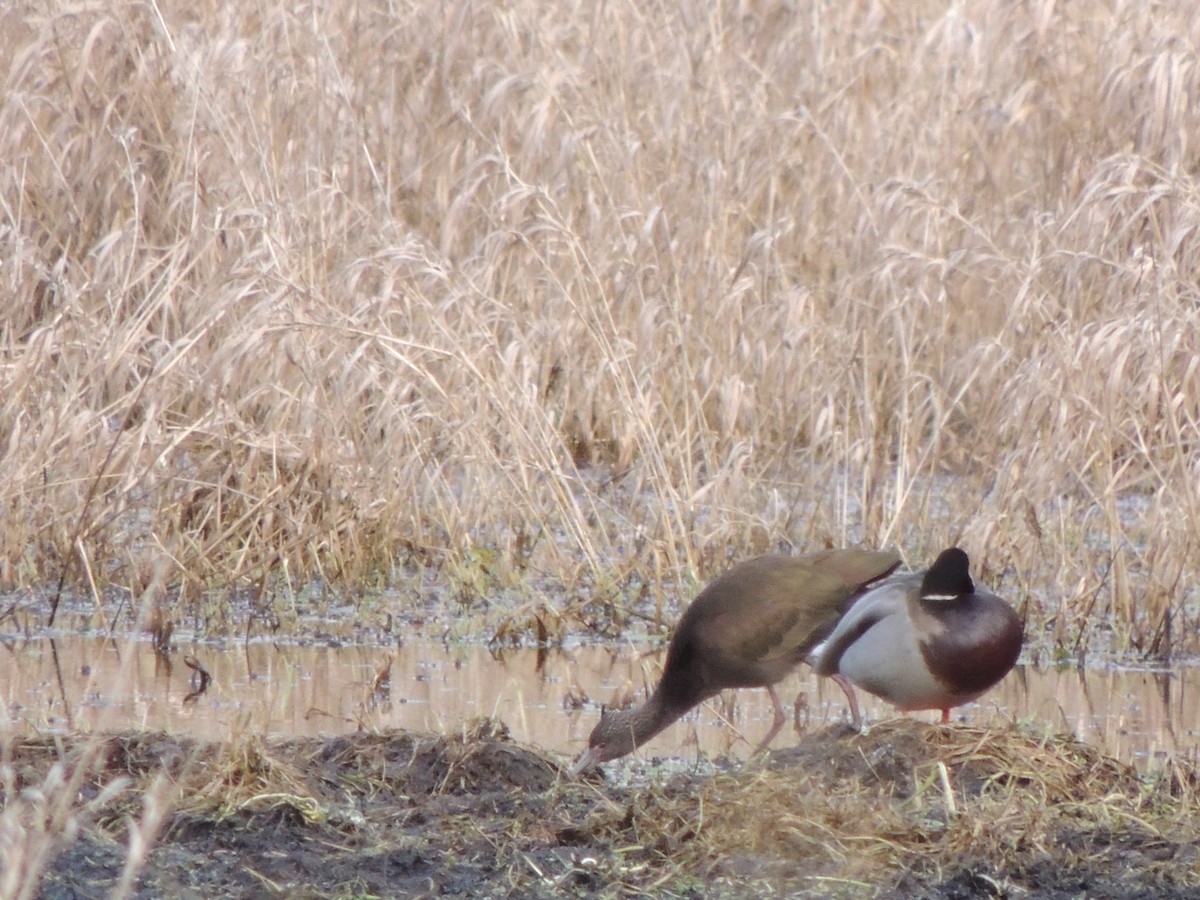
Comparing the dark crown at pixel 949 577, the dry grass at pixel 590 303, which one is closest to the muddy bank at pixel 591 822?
the dark crown at pixel 949 577

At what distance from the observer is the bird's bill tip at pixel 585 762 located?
4.16m

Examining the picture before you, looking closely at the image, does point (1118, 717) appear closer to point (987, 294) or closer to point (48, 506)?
point (987, 294)

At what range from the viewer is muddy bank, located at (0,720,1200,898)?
138 inches

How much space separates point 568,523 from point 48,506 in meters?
1.53

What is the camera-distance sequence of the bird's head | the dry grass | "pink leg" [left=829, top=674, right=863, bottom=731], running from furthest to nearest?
the dry grass → "pink leg" [left=829, top=674, right=863, bottom=731] → the bird's head

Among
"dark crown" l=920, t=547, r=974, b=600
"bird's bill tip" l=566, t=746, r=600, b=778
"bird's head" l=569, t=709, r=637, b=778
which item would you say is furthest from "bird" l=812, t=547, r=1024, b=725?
"bird's bill tip" l=566, t=746, r=600, b=778

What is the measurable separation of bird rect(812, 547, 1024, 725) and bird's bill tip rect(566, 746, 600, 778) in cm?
68

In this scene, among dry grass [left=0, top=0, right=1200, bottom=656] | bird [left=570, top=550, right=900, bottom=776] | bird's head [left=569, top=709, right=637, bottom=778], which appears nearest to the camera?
bird's head [left=569, top=709, right=637, bottom=778]

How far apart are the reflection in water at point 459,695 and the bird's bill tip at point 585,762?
268mm

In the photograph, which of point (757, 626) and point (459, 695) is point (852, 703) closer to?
point (757, 626)

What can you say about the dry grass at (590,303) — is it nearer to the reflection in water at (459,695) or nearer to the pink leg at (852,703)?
the reflection in water at (459,695)

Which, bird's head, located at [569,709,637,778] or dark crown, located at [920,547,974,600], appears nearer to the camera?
bird's head, located at [569,709,637,778]

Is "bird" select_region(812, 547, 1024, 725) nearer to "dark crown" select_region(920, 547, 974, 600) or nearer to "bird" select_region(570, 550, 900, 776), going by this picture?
"dark crown" select_region(920, 547, 974, 600)

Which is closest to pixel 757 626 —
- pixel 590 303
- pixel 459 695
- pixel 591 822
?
pixel 459 695
